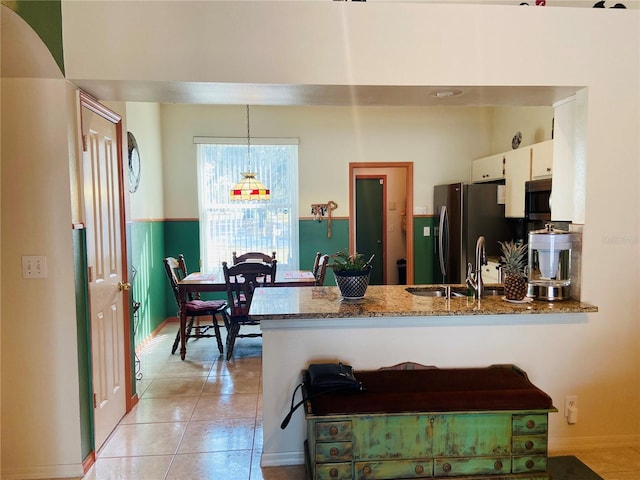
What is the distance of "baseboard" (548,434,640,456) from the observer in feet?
8.02

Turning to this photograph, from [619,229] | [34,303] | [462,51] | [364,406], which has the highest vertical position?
[462,51]

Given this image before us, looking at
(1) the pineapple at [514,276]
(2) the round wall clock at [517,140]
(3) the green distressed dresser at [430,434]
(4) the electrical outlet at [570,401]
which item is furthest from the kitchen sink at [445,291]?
(2) the round wall clock at [517,140]

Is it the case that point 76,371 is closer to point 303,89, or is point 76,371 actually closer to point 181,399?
point 181,399

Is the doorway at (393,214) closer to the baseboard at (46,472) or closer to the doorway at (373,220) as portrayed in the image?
the doorway at (373,220)

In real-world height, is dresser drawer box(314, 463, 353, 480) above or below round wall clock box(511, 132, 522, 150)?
below

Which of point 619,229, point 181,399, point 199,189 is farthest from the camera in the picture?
point 199,189

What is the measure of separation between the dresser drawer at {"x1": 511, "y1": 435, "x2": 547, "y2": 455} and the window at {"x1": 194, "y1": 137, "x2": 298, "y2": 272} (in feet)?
12.5

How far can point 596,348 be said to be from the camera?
2438 mm

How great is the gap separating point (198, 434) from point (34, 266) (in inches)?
55.4

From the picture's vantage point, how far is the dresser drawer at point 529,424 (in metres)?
2.01

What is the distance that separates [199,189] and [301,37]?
352 cm

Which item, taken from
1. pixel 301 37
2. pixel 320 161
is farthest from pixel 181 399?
pixel 320 161

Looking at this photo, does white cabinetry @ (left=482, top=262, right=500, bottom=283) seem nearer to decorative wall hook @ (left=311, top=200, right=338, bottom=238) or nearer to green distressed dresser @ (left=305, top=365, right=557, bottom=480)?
decorative wall hook @ (left=311, top=200, right=338, bottom=238)

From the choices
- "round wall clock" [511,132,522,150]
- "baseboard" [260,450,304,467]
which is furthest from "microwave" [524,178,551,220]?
"baseboard" [260,450,304,467]
